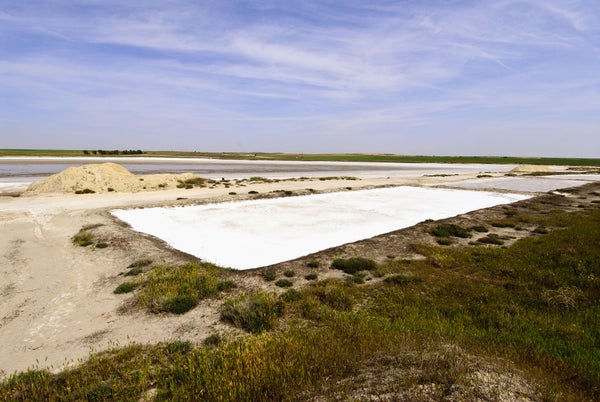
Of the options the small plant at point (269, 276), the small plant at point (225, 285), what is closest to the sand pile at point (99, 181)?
the small plant at point (269, 276)

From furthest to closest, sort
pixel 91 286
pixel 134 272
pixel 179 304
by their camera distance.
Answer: pixel 134 272
pixel 91 286
pixel 179 304

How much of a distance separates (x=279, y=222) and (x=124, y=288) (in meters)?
12.8

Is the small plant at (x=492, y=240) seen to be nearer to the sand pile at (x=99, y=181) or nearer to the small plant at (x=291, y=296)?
the small plant at (x=291, y=296)

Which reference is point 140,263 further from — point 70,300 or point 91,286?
point 70,300

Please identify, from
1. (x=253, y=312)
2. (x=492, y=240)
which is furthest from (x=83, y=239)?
(x=492, y=240)

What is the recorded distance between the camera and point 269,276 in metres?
12.4

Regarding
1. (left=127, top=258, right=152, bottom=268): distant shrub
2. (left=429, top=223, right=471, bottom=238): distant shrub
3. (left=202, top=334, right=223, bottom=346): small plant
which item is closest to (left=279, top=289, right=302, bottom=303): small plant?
(left=202, top=334, right=223, bottom=346): small plant

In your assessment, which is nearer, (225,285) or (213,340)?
(213,340)

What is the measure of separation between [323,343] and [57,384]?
204 inches

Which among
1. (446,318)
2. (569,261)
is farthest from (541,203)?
(446,318)

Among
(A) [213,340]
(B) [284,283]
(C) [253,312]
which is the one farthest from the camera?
(B) [284,283]

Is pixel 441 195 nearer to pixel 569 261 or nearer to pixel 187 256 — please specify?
pixel 569 261

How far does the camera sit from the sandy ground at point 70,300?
8266 millimetres

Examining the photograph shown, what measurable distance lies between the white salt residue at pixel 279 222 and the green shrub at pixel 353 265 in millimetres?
2457
